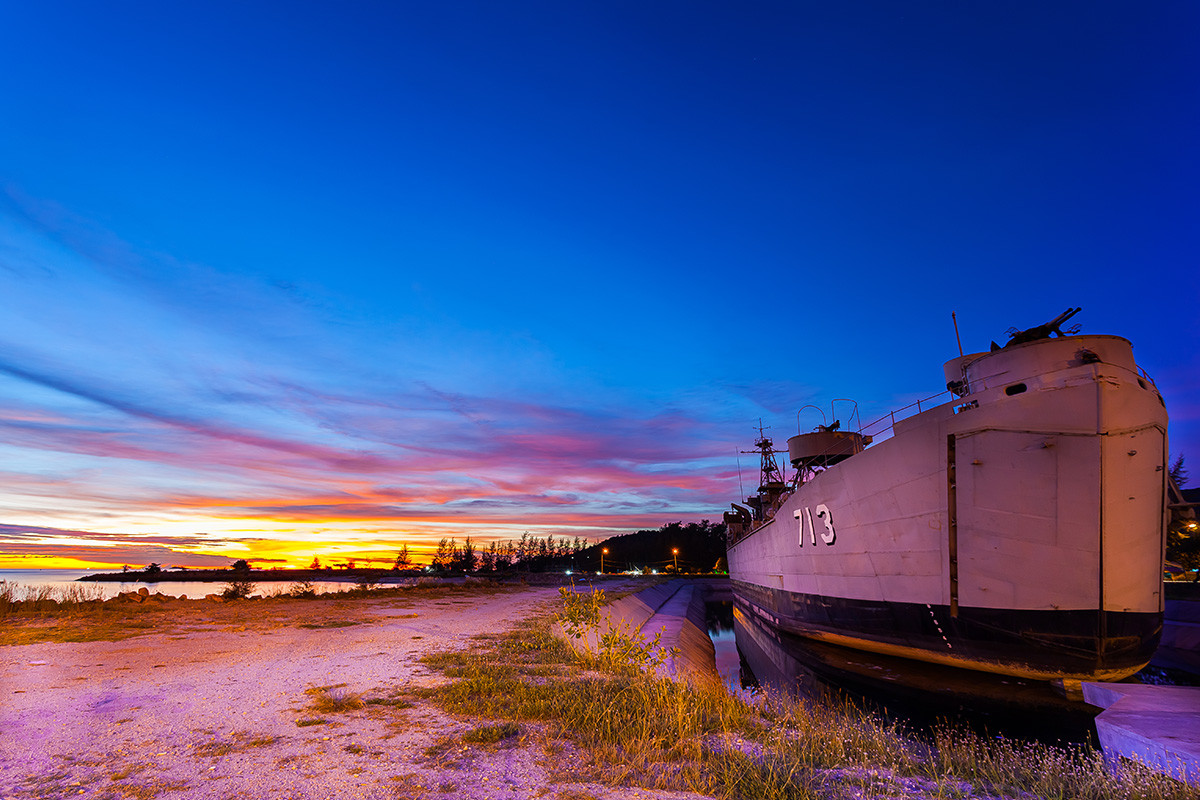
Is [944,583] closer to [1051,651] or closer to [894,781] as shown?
[1051,651]

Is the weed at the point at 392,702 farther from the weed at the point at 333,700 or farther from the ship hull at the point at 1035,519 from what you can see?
the ship hull at the point at 1035,519

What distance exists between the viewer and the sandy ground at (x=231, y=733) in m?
4.02

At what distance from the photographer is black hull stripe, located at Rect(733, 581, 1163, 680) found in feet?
35.1

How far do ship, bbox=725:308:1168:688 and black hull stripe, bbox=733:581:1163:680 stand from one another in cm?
3

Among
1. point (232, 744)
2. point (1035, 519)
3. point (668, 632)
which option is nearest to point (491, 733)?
point (232, 744)

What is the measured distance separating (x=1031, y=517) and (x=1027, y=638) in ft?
8.20

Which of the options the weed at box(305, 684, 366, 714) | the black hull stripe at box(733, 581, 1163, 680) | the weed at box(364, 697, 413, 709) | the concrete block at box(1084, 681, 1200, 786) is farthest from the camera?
the black hull stripe at box(733, 581, 1163, 680)

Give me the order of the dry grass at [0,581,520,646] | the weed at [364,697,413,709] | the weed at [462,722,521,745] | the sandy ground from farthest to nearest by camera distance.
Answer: the dry grass at [0,581,520,646], the weed at [364,697,413,709], the weed at [462,722,521,745], the sandy ground

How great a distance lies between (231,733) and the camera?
520 cm

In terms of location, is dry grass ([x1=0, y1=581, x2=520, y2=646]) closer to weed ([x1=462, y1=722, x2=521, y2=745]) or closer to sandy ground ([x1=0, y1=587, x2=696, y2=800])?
sandy ground ([x1=0, y1=587, x2=696, y2=800])

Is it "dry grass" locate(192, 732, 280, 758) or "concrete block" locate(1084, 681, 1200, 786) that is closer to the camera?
"dry grass" locate(192, 732, 280, 758)

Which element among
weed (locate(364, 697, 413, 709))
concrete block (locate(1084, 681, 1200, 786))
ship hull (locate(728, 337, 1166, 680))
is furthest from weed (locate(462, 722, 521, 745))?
ship hull (locate(728, 337, 1166, 680))

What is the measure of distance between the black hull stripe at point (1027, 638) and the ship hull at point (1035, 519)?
28mm

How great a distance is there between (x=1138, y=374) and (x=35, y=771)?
1831 centimetres
